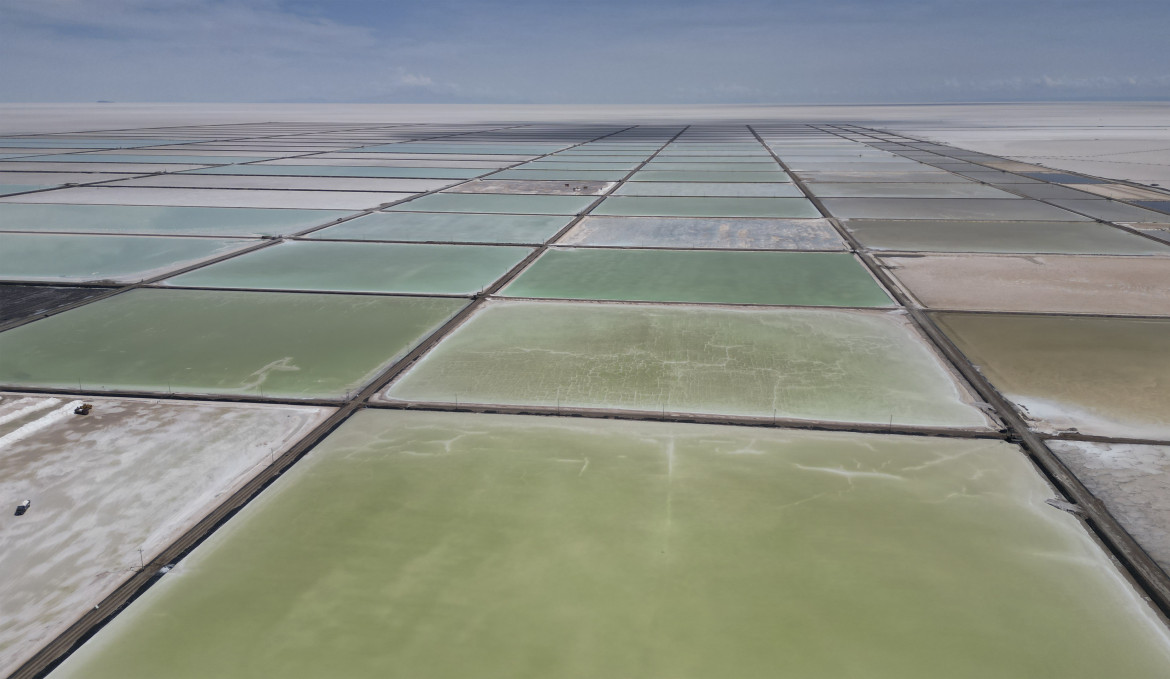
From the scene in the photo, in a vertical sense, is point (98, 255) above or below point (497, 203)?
below

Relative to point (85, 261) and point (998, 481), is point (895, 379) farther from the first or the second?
point (85, 261)

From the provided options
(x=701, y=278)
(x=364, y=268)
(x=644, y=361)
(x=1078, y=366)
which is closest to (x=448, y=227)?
(x=364, y=268)

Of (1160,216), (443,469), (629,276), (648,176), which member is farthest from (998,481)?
(648,176)

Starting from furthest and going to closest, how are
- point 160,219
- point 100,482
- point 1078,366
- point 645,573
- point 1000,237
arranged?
1. point 160,219
2. point 1000,237
3. point 1078,366
4. point 100,482
5. point 645,573

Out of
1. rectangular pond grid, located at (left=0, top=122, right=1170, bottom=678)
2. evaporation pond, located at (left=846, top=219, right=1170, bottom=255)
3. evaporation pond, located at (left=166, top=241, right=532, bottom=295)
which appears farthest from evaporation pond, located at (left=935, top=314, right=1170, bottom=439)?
evaporation pond, located at (left=166, top=241, right=532, bottom=295)

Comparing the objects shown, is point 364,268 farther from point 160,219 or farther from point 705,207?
point 705,207

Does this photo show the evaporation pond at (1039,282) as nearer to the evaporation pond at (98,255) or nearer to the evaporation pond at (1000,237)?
the evaporation pond at (1000,237)

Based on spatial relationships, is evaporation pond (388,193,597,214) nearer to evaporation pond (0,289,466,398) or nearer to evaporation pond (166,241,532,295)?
evaporation pond (166,241,532,295)

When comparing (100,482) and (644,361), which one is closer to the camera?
(100,482)
